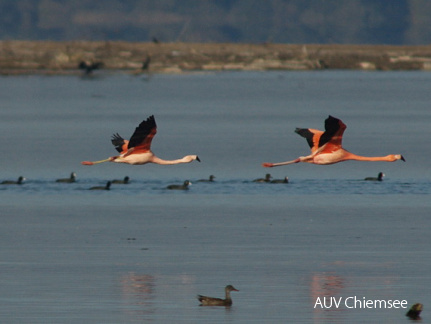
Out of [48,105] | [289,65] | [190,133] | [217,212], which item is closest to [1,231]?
[217,212]

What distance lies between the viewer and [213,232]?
29562 millimetres

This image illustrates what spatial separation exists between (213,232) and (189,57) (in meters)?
120

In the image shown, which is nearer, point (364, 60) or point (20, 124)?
point (20, 124)

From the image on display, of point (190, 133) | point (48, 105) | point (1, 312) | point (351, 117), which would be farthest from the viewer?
point (48, 105)

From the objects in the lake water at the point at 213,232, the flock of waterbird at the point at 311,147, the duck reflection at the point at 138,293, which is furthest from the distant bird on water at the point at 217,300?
the flock of waterbird at the point at 311,147

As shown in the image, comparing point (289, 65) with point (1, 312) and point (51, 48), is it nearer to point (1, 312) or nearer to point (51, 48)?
point (51, 48)

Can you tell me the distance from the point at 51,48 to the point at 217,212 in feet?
386

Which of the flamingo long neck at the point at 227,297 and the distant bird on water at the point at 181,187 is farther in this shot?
the distant bird on water at the point at 181,187

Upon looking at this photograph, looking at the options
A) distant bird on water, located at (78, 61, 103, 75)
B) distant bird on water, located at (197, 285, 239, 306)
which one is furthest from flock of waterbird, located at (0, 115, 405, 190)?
distant bird on water, located at (78, 61, 103, 75)

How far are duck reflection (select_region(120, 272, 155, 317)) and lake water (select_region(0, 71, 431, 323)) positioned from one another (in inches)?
1.5

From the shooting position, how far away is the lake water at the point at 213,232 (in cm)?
2255

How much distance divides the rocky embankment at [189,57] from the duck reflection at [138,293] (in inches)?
4498

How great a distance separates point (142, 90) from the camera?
12575cm

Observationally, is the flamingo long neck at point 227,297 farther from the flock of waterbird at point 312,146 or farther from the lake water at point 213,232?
the flock of waterbird at point 312,146
